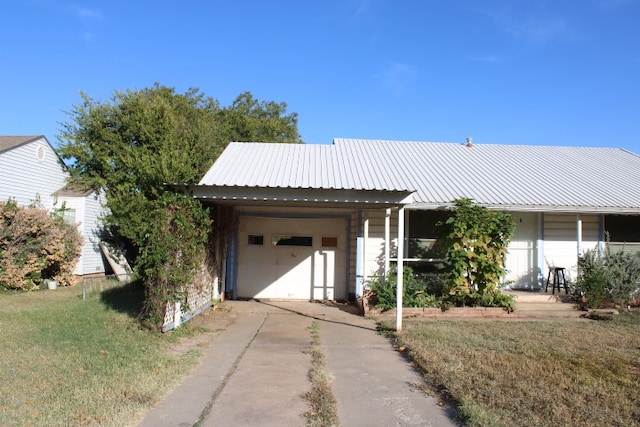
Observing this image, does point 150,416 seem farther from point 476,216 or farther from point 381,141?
point 381,141

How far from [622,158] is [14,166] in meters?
19.7

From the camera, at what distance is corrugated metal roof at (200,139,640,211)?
11094 millimetres

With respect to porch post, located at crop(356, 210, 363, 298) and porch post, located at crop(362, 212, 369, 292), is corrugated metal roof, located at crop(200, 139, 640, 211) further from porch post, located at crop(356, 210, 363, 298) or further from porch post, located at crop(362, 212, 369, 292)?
porch post, located at crop(356, 210, 363, 298)

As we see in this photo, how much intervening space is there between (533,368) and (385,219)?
5.79 meters

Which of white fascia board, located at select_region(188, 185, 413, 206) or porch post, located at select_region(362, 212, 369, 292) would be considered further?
porch post, located at select_region(362, 212, 369, 292)

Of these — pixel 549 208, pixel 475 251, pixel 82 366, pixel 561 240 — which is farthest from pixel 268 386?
pixel 561 240

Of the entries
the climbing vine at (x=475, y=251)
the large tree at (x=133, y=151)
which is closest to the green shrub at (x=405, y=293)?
the climbing vine at (x=475, y=251)

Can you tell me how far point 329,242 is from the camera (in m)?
12.6

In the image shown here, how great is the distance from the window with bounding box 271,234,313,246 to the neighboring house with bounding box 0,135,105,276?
748cm

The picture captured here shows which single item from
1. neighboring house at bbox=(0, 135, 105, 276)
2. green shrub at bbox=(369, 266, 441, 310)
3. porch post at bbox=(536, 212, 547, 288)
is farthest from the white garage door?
neighboring house at bbox=(0, 135, 105, 276)

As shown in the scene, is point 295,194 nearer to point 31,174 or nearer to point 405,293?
point 405,293

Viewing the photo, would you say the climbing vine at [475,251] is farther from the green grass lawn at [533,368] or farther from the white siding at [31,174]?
the white siding at [31,174]

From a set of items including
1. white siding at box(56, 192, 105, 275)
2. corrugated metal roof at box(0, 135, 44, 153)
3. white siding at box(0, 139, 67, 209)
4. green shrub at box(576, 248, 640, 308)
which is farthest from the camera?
white siding at box(56, 192, 105, 275)

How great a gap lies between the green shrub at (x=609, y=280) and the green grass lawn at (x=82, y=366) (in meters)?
8.52
